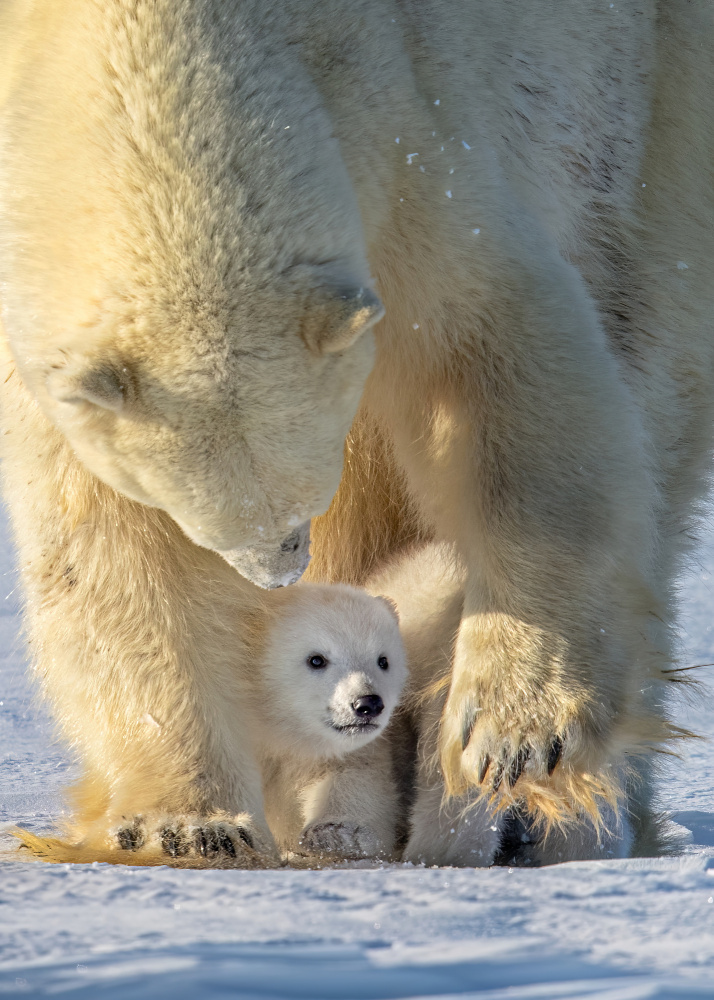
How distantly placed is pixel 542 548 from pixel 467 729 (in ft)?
1.60

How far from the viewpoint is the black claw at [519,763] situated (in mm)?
3195

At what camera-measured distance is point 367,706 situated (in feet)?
10.9

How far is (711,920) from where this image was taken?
197 cm

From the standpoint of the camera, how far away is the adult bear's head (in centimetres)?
237

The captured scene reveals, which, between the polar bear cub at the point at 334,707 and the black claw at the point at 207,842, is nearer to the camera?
the black claw at the point at 207,842

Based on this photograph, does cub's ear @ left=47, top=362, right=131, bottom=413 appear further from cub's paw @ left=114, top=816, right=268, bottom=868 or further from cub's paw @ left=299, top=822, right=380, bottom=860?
cub's paw @ left=299, top=822, right=380, bottom=860

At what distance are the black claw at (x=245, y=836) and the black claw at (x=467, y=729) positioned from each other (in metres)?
0.57

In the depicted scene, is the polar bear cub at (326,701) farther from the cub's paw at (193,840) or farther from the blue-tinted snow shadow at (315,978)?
the blue-tinted snow shadow at (315,978)

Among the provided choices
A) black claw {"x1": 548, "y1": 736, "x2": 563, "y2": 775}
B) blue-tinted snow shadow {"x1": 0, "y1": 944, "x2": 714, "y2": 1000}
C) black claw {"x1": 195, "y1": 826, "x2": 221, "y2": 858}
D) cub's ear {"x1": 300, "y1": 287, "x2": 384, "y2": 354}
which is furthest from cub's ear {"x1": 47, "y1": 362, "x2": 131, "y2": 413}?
black claw {"x1": 548, "y1": 736, "x2": 563, "y2": 775}

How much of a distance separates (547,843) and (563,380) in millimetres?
1323

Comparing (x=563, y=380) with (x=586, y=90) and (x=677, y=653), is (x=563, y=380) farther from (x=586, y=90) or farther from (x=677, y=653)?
(x=677, y=653)

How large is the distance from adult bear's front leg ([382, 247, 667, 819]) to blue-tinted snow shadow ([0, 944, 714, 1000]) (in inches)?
55.0

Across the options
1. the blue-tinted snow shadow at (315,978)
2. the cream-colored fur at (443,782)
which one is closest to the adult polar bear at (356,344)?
the cream-colored fur at (443,782)

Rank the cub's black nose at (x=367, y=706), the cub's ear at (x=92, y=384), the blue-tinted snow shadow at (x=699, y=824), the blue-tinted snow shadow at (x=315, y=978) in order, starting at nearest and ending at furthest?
the blue-tinted snow shadow at (x=315, y=978), the cub's ear at (x=92, y=384), the cub's black nose at (x=367, y=706), the blue-tinted snow shadow at (x=699, y=824)
